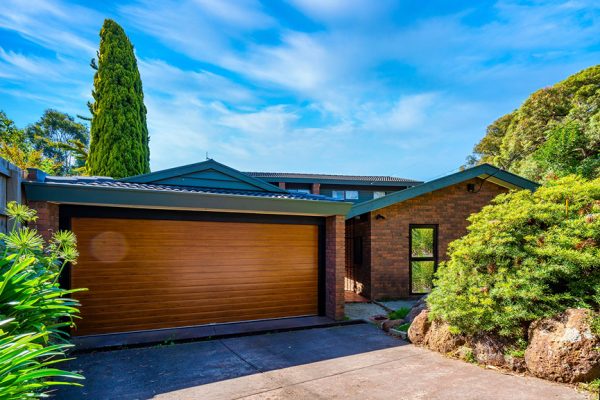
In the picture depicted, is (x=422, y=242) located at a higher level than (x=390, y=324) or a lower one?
higher

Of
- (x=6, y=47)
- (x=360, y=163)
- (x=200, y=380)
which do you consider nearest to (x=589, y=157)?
(x=360, y=163)

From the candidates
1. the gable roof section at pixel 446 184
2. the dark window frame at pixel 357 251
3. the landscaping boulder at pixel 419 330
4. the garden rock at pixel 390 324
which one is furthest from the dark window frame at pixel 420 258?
the landscaping boulder at pixel 419 330

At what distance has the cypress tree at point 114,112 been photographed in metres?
14.7

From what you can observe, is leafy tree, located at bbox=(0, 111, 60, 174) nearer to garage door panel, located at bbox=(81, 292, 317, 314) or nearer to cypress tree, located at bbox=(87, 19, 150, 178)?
cypress tree, located at bbox=(87, 19, 150, 178)

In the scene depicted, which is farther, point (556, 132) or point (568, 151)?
point (556, 132)

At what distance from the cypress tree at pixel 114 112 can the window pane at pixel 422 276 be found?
13503 mm

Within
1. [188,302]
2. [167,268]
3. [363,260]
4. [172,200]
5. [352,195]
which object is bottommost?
[188,302]

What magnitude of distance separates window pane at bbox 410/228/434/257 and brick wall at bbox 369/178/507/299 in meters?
0.27

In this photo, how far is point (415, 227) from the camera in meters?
9.91

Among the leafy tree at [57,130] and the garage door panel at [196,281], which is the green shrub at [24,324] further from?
the leafy tree at [57,130]

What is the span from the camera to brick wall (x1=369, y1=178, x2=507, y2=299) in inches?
372

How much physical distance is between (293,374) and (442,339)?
8.70ft

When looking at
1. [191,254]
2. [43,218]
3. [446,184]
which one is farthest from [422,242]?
[43,218]

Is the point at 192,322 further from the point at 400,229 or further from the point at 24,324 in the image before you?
the point at 400,229
